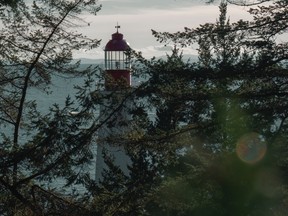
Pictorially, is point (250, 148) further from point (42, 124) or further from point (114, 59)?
point (114, 59)

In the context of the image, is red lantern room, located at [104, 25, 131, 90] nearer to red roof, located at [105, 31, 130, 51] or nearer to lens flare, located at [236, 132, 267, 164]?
red roof, located at [105, 31, 130, 51]

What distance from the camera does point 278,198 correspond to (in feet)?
37.2

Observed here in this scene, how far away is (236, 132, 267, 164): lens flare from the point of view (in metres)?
9.66

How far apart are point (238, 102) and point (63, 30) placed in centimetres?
360

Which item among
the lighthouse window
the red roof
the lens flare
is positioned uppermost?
the red roof

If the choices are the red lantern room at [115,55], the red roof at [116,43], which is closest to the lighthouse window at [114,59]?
the red lantern room at [115,55]

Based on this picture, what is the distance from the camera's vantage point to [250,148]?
31.2 ft

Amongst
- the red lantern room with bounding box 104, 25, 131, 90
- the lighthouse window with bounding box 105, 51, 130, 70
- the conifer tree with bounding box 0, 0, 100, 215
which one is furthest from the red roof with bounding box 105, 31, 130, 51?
the conifer tree with bounding box 0, 0, 100, 215

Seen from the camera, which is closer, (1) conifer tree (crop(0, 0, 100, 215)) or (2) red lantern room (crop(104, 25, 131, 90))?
(1) conifer tree (crop(0, 0, 100, 215))

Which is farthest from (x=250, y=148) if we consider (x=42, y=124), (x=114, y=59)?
(x=114, y=59)

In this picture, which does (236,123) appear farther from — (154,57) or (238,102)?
(154,57)

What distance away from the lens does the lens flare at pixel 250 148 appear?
966 cm

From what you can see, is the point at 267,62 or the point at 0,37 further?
the point at 0,37

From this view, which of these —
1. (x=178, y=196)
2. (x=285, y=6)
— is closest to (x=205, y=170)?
(x=178, y=196)
